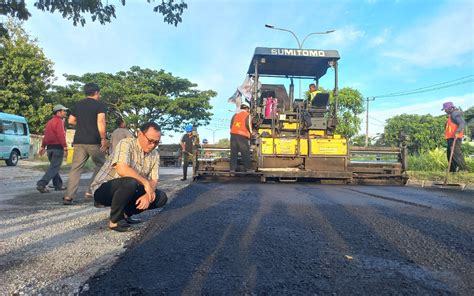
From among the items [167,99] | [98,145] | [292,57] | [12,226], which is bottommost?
[12,226]

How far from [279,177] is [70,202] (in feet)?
16.0

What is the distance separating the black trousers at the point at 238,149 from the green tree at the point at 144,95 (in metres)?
24.1

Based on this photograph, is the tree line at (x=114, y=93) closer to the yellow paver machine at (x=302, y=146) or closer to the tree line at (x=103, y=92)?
the tree line at (x=103, y=92)

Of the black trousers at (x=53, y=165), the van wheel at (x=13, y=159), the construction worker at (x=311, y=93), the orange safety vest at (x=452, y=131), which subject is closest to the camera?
the black trousers at (x=53, y=165)

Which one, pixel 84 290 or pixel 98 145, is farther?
pixel 98 145

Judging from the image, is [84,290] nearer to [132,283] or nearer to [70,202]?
[132,283]

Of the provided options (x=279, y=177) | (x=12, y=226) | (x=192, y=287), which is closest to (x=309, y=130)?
(x=279, y=177)

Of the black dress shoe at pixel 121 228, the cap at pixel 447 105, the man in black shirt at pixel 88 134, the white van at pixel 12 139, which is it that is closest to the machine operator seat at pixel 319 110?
the cap at pixel 447 105

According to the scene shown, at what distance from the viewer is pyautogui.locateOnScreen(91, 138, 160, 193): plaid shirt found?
349 centimetres

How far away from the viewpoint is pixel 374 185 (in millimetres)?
8695

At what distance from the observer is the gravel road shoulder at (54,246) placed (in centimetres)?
216

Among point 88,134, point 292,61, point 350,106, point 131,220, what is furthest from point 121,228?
point 350,106

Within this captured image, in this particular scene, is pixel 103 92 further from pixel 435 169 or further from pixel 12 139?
pixel 435 169

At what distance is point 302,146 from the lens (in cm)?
870
